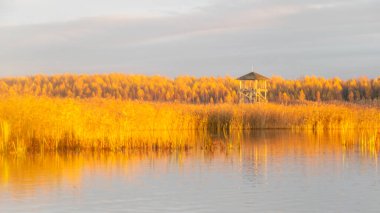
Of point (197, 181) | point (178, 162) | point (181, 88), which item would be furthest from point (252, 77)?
point (197, 181)

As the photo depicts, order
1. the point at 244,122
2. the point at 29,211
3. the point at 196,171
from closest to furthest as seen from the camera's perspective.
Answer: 1. the point at 29,211
2. the point at 196,171
3. the point at 244,122

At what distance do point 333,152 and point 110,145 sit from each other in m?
7.82

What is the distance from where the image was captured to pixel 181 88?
77.0 metres

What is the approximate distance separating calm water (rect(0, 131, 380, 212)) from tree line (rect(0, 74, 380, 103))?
151 ft

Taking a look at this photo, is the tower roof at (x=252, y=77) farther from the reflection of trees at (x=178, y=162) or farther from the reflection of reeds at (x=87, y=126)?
the reflection of trees at (x=178, y=162)

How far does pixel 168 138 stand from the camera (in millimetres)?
27391

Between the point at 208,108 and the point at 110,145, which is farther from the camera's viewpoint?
the point at 208,108

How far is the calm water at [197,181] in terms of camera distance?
13.6m

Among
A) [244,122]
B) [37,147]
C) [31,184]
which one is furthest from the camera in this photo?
[244,122]

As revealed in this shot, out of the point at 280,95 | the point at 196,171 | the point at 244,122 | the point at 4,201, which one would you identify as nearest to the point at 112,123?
the point at 196,171

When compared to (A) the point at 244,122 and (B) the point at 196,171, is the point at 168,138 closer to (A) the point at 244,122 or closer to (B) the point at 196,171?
(B) the point at 196,171

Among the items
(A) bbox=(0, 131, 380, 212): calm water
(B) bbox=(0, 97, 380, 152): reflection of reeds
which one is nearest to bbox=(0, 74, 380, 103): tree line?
(B) bbox=(0, 97, 380, 152): reflection of reeds

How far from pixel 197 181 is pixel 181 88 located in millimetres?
60289

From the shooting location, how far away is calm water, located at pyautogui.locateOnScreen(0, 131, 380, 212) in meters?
13.6
